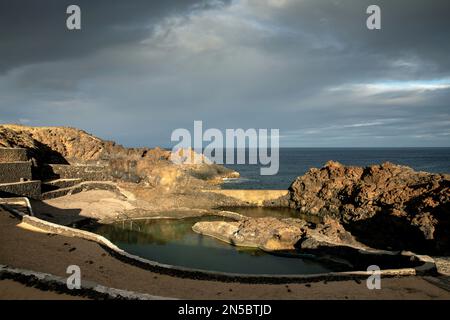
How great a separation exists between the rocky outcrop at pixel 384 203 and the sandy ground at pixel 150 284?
45.4 feet

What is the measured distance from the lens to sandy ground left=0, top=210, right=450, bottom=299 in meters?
16.8

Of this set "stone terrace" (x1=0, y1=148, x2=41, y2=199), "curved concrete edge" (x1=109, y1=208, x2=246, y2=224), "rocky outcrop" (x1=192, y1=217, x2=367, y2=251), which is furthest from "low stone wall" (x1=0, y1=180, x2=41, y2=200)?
"rocky outcrop" (x1=192, y1=217, x2=367, y2=251)

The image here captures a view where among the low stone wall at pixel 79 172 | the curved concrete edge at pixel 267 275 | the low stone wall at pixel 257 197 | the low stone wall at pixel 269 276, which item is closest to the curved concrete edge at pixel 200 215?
the low stone wall at pixel 257 197

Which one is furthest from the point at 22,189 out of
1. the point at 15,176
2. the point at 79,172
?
the point at 79,172

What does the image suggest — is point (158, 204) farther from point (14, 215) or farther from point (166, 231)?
point (14, 215)

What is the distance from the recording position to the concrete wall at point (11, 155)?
40.5 m

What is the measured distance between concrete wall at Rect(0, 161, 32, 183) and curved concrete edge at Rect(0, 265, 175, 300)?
86.0ft

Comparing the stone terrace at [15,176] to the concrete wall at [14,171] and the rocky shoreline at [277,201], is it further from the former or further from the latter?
the rocky shoreline at [277,201]

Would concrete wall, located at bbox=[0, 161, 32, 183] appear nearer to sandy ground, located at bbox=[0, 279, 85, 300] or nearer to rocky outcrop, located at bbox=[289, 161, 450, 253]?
A: sandy ground, located at bbox=[0, 279, 85, 300]

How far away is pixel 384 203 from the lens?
39.2m

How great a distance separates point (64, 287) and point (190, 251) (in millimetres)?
17009

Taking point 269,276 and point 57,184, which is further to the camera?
point 57,184

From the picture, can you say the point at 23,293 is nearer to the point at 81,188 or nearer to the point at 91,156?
the point at 81,188

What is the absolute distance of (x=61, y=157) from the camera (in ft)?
225
